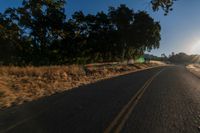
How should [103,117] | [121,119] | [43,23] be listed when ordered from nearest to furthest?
[121,119] < [103,117] < [43,23]

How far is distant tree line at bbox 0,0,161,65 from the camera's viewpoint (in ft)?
152

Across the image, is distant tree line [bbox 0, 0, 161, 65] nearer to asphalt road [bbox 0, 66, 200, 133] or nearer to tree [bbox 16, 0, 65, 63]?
tree [bbox 16, 0, 65, 63]

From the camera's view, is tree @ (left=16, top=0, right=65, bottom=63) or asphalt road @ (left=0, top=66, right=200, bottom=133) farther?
tree @ (left=16, top=0, right=65, bottom=63)

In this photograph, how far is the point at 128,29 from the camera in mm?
57469

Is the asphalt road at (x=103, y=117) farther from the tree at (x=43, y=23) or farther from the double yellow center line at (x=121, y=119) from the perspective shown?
the tree at (x=43, y=23)

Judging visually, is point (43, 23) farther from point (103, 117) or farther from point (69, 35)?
point (103, 117)

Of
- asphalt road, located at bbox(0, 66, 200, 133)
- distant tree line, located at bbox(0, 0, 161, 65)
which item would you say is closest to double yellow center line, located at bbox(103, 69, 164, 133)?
asphalt road, located at bbox(0, 66, 200, 133)

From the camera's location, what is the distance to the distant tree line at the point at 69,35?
4625 centimetres

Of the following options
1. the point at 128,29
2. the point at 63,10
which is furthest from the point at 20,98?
the point at 128,29

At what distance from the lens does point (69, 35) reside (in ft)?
181

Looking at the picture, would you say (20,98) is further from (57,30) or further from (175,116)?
(57,30)

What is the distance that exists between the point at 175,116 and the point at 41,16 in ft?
140

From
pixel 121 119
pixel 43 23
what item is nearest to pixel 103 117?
pixel 121 119

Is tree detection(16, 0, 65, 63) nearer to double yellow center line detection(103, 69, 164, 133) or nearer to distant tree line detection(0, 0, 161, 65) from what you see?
distant tree line detection(0, 0, 161, 65)
